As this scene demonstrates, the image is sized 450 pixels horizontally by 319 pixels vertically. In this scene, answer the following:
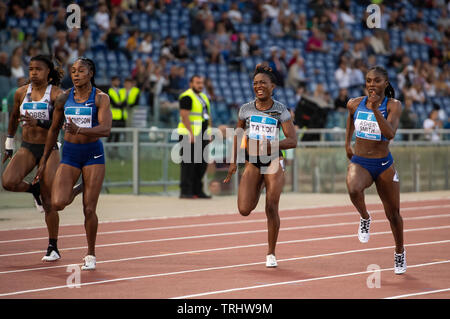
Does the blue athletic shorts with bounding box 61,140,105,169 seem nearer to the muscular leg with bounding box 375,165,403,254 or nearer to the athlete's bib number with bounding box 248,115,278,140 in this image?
the athlete's bib number with bounding box 248,115,278,140

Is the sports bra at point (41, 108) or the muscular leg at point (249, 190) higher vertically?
the sports bra at point (41, 108)

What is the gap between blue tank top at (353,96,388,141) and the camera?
8859 mm

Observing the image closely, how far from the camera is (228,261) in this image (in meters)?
9.73

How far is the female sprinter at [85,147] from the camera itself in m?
8.97

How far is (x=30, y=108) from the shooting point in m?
9.84

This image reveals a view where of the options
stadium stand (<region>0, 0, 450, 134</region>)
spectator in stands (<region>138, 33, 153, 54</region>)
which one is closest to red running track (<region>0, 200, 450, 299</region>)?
stadium stand (<region>0, 0, 450, 134</region>)

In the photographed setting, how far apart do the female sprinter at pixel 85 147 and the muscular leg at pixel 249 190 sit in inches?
58.5

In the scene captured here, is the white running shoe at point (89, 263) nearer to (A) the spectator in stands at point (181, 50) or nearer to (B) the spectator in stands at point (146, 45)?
(B) the spectator in stands at point (146, 45)

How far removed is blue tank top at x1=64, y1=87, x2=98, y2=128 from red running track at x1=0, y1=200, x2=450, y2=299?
4.88 ft

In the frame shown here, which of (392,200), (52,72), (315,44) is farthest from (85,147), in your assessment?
(315,44)

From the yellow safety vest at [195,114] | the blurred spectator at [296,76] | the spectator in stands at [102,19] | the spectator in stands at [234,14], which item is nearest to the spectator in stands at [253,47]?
the blurred spectator at [296,76]

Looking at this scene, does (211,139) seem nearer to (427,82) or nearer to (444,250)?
(444,250)
